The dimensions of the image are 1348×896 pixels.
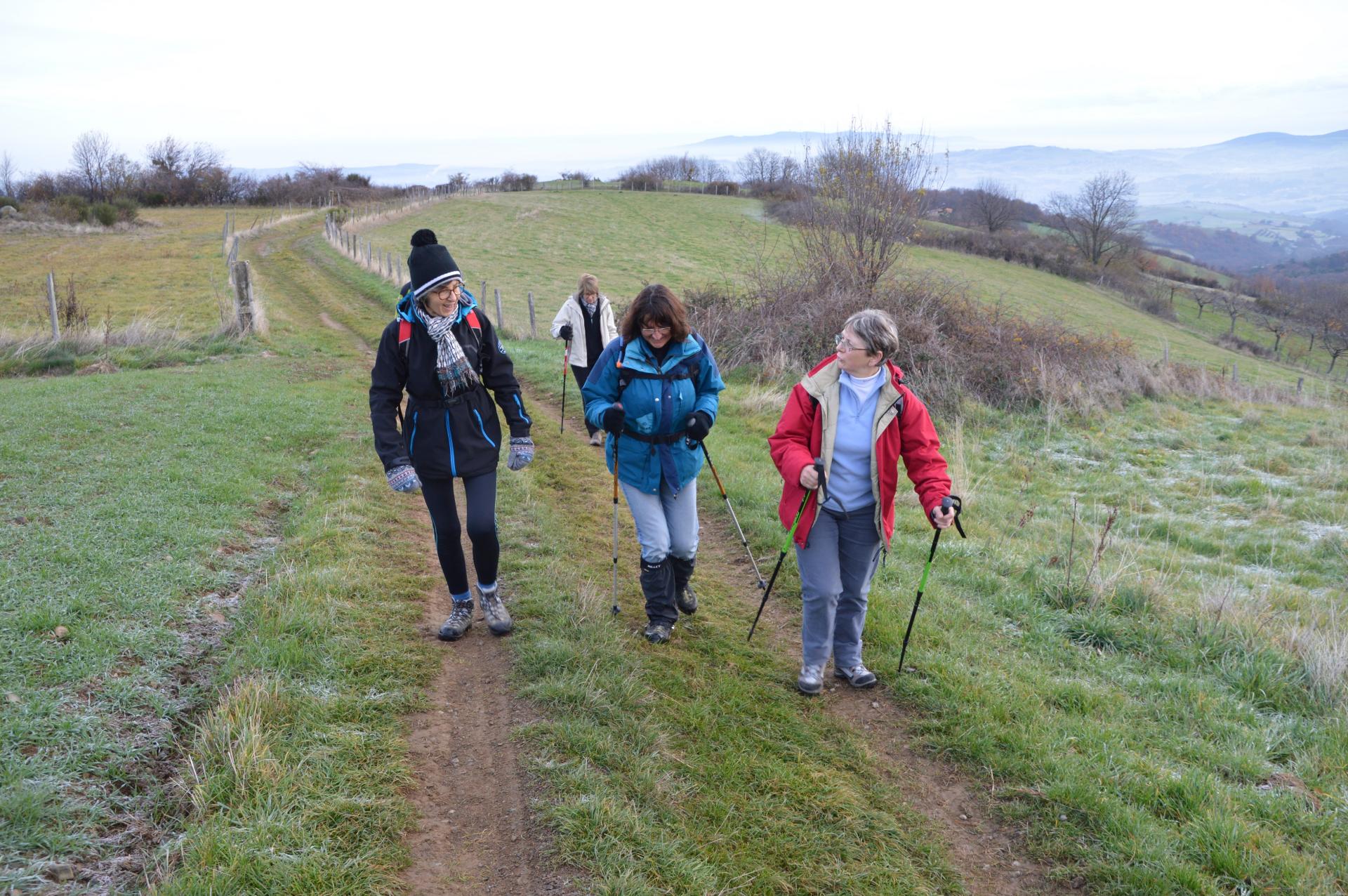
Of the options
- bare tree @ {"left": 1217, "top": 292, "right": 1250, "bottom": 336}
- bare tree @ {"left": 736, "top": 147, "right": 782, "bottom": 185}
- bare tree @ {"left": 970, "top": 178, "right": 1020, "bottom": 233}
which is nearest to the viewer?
bare tree @ {"left": 1217, "top": 292, "right": 1250, "bottom": 336}

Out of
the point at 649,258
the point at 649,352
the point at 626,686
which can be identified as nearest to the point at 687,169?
the point at 649,258

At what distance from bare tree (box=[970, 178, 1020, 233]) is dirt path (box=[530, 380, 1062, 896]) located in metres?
69.2

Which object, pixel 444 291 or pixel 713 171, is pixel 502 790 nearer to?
pixel 444 291

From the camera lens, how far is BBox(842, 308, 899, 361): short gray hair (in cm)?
414

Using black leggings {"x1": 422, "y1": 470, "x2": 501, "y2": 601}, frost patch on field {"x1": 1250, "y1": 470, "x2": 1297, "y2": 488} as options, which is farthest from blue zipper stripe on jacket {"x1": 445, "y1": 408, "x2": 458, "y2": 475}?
frost patch on field {"x1": 1250, "y1": 470, "x2": 1297, "y2": 488}

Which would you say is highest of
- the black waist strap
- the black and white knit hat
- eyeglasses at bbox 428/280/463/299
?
the black and white knit hat

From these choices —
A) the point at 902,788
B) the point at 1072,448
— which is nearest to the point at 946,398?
the point at 1072,448

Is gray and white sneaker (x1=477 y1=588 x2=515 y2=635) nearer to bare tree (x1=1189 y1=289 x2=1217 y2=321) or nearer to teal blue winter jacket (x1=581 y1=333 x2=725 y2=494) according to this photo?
teal blue winter jacket (x1=581 y1=333 x2=725 y2=494)

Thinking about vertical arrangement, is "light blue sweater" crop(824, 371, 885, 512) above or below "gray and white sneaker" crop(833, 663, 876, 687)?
above

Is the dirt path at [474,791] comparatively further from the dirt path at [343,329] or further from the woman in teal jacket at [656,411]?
the dirt path at [343,329]

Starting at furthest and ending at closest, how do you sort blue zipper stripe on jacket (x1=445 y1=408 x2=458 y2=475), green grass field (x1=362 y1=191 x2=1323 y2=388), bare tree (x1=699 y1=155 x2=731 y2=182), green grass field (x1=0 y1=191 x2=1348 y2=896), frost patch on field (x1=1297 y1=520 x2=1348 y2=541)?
bare tree (x1=699 y1=155 x2=731 y2=182)
green grass field (x1=362 y1=191 x2=1323 y2=388)
frost patch on field (x1=1297 y1=520 x2=1348 y2=541)
blue zipper stripe on jacket (x1=445 y1=408 x2=458 y2=475)
green grass field (x1=0 y1=191 x2=1348 y2=896)

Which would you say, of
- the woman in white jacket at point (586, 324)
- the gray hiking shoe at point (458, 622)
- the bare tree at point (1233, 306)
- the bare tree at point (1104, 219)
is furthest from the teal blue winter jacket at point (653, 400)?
the bare tree at point (1104, 219)

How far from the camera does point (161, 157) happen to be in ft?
224

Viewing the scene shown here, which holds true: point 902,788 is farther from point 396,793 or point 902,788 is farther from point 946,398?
point 946,398
